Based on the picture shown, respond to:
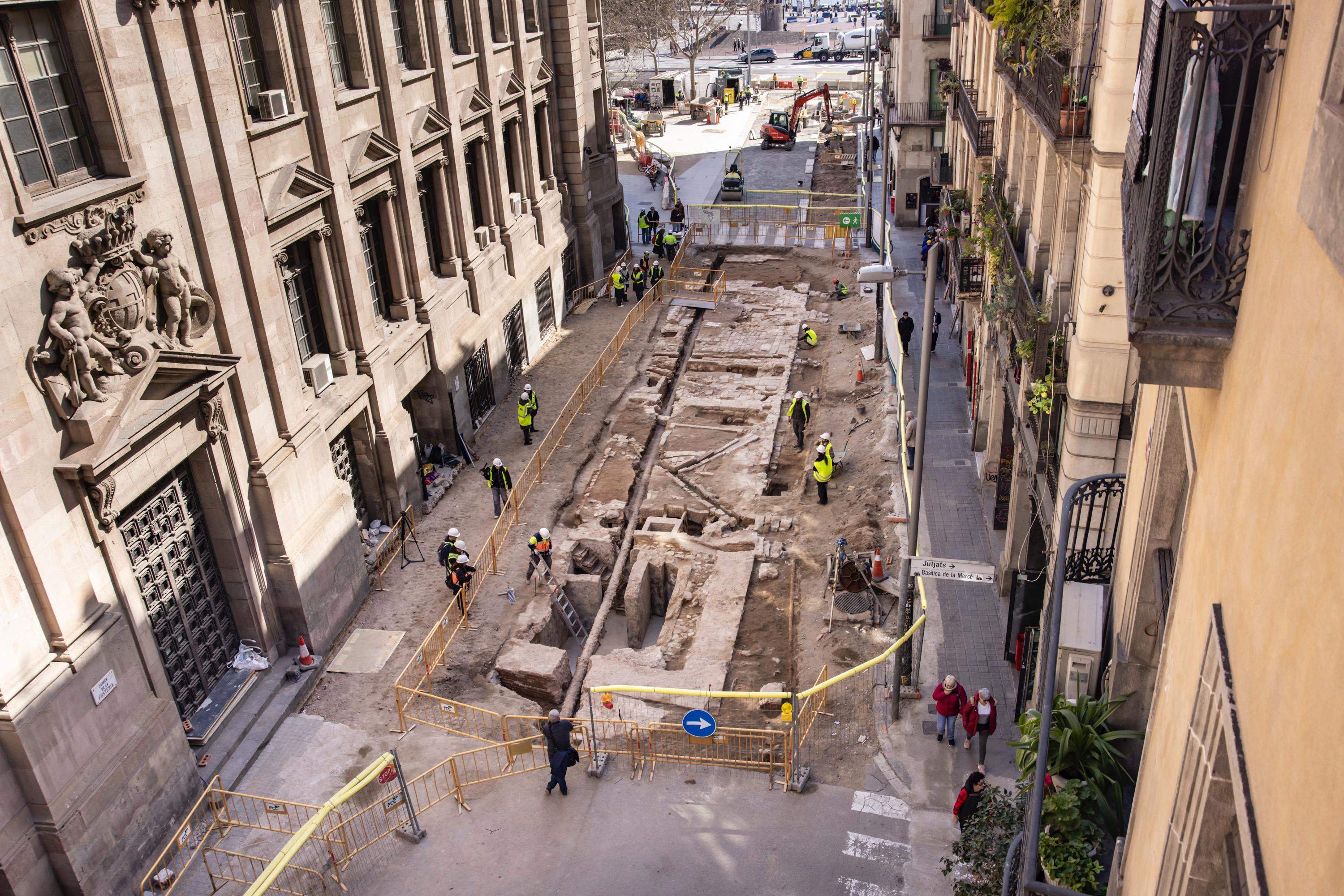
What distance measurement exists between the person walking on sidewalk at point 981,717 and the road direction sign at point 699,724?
353 centimetres

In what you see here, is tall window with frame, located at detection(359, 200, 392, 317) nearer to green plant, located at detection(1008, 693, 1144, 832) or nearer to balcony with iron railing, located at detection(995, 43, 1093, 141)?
balcony with iron railing, located at detection(995, 43, 1093, 141)

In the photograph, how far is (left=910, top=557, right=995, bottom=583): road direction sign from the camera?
13.3m

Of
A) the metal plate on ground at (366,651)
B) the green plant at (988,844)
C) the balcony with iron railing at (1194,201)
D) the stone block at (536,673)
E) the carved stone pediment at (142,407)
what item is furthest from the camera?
the metal plate on ground at (366,651)

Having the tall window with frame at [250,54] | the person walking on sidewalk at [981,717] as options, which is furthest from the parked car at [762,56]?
the person walking on sidewalk at [981,717]

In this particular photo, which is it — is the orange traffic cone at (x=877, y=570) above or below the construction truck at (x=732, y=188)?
below

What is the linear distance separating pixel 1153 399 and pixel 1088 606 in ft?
11.7

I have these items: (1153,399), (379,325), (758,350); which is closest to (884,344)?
(758,350)

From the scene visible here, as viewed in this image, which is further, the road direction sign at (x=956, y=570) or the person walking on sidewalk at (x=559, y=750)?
the person walking on sidewalk at (x=559, y=750)

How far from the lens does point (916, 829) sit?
42.7ft

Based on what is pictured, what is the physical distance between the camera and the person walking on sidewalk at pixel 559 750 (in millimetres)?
13453

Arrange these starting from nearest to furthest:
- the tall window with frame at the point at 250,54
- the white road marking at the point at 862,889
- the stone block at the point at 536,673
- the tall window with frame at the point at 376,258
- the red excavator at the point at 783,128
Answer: the white road marking at the point at 862,889 → the tall window with frame at the point at 250,54 → the stone block at the point at 536,673 → the tall window with frame at the point at 376,258 → the red excavator at the point at 783,128

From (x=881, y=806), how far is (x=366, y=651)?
31.4 feet

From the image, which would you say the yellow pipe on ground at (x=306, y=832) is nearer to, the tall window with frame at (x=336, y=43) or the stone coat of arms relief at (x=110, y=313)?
the stone coat of arms relief at (x=110, y=313)

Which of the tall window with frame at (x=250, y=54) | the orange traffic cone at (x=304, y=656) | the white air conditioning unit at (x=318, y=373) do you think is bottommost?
the orange traffic cone at (x=304, y=656)
